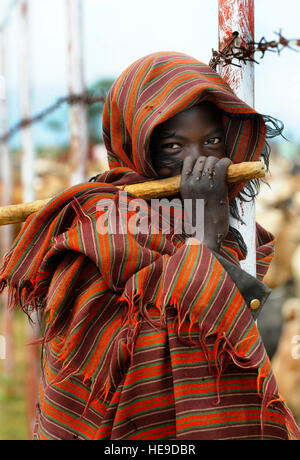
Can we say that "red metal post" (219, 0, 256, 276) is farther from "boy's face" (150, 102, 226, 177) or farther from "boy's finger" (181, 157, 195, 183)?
"boy's finger" (181, 157, 195, 183)

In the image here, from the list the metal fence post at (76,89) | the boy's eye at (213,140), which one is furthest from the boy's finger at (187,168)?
the metal fence post at (76,89)

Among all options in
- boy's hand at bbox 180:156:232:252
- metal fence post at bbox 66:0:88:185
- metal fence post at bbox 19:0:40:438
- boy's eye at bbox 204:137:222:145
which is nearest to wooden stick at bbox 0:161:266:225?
boy's hand at bbox 180:156:232:252

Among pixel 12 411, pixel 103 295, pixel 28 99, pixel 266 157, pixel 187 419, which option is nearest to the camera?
pixel 187 419

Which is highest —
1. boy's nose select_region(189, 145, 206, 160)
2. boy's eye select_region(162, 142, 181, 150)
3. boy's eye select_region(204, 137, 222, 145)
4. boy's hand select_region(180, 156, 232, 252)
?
boy's eye select_region(204, 137, 222, 145)

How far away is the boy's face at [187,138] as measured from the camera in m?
1.44

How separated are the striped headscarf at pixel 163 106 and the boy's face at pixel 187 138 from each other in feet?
0.09

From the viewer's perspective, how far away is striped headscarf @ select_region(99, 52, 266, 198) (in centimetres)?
141

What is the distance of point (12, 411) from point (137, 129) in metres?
5.56

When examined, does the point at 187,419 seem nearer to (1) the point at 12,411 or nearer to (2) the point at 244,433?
(2) the point at 244,433

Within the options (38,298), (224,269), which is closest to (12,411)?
(38,298)

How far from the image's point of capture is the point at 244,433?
1.22m

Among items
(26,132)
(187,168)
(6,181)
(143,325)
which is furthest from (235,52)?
(6,181)

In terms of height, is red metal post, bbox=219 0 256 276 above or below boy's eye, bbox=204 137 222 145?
above

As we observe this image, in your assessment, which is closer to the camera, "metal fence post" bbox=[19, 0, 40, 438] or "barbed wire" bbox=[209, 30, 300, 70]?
"barbed wire" bbox=[209, 30, 300, 70]
